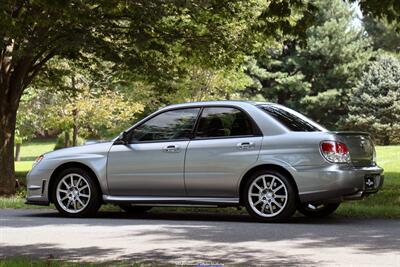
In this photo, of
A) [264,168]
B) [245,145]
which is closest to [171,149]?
[245,145]

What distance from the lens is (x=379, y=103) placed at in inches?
1802

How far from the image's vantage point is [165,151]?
9570mm

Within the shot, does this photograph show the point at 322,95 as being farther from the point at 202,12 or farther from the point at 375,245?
the point at 375,245

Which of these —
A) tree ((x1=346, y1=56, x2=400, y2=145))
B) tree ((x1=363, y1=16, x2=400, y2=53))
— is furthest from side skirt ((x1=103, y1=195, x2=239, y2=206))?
tree ((x1=363, y1=16, x2=400, y2=53))

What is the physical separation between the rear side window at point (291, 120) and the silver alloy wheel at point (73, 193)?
2.81 m

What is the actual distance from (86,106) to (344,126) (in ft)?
70.2

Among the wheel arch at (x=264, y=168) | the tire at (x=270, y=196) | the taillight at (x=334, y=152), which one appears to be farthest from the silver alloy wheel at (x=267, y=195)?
the taillight at (x=334, y=152)

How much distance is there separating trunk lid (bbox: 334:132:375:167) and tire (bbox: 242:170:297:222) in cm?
90

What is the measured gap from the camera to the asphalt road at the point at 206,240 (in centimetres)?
652

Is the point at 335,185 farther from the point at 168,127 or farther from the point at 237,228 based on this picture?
the point at 168,127

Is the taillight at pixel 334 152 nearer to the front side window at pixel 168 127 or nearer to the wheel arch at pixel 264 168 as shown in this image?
the wheel arch at pixel 264 168

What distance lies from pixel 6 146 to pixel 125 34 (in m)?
4.20

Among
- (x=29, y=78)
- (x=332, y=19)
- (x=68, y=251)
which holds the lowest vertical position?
(x=68, y=251)

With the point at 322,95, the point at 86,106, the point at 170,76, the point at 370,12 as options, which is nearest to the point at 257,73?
the point at 322,95
